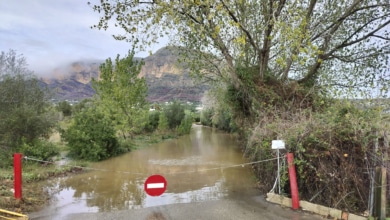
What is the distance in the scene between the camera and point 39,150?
13125 mm

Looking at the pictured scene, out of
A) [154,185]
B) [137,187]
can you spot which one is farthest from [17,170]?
[137,187]

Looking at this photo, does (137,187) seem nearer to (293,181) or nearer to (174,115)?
(293,181)

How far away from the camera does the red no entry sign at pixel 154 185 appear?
666 centimetres

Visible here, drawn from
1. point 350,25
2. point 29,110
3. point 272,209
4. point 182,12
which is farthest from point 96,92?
point 272,209

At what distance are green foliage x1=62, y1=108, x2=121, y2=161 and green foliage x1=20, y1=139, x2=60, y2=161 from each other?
1543 millimetres

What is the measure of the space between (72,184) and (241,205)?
666 cm

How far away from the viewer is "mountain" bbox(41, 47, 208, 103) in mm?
18828

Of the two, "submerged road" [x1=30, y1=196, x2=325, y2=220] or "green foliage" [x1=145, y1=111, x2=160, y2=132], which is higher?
"green foliage" [x1=145, y1=111, x2=160, y2=132]

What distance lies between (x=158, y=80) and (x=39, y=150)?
3266cm

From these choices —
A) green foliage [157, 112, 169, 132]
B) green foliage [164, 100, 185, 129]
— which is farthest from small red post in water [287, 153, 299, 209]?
green foliage [164, 100, 185, 129]

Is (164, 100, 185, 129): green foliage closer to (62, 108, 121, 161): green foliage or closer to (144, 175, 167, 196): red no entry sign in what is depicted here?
(62, 108, 121, 161): green foliage

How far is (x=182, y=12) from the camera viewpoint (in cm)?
940

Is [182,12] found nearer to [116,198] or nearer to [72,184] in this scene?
[116,198]

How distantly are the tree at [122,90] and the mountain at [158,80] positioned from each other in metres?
1.75
